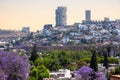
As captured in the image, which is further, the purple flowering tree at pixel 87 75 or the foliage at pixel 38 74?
the foliage at pixel 38 74

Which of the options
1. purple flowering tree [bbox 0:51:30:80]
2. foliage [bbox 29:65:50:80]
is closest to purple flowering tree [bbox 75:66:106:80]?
purple flowering tree [bbox 0:51:30:80]

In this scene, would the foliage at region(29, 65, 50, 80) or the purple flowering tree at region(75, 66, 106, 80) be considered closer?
the purple flowering tree at region(75, 66, 106, 80)

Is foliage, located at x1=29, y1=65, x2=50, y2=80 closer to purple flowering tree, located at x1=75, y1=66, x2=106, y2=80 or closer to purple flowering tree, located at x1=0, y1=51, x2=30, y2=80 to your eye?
purple flowering tree, located at x1=0, y1=51, x2=30, y2=80

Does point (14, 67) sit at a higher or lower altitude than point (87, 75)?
higher

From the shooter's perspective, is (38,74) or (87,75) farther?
(38,74)

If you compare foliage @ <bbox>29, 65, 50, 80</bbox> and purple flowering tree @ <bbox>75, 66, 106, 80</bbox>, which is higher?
purple flowering tree @ <bbox>75, 66, 106, 80</bbox>

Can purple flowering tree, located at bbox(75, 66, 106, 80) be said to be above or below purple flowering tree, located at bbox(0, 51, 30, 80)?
below

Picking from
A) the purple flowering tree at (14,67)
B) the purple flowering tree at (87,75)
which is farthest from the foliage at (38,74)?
the purple flowering tree at (87,75)

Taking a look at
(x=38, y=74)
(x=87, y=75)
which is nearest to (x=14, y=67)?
(x=87, y=75)

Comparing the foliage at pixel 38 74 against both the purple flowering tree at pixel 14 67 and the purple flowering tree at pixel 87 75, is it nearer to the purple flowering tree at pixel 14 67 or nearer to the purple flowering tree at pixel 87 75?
the purple flowering tree at pixel 14 67

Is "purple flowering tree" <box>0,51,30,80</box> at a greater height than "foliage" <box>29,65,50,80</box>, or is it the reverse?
"purple flowering tree" <box>0,51,30,80</box>

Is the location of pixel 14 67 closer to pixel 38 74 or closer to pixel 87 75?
pixel 87 75

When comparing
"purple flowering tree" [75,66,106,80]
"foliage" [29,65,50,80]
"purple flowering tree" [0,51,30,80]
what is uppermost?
"purple flowering tree" [0,51,30,80]
